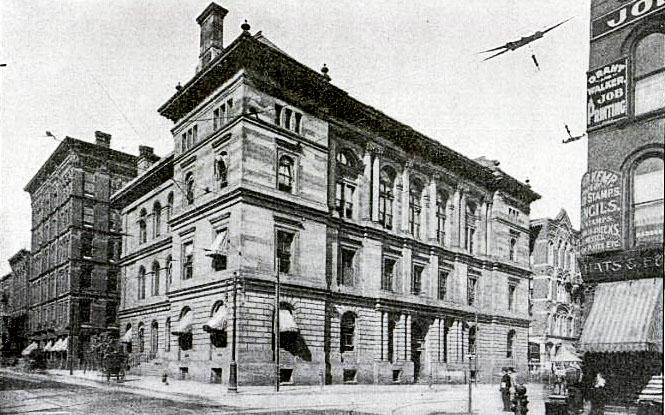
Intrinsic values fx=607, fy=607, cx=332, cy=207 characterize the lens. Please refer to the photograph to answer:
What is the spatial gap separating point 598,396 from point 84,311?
153ft

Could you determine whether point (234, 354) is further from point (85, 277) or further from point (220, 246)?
point (85, 277)

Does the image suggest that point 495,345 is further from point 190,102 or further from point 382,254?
point 190,102

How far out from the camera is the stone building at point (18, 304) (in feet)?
192

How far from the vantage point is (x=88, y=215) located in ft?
163

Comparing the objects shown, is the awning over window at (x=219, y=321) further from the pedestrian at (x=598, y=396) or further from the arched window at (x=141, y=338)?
the pedestrian at (x=598, y=396)

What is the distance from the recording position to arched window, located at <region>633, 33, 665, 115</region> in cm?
1198

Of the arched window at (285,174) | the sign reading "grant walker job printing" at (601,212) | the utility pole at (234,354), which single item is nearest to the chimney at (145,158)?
the arched window at (285,174)

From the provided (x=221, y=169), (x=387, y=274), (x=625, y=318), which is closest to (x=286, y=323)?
(x=221, y=169)

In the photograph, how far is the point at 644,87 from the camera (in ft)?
39.8

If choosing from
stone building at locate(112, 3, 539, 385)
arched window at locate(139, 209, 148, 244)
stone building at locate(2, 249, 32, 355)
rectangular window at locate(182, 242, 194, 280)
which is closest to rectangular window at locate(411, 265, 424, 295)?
stone building at locate(112, 3, 539, 385)

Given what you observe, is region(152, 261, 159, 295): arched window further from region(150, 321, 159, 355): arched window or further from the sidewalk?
the sidewalk

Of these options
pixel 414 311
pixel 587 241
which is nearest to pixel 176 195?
pixel 414 311

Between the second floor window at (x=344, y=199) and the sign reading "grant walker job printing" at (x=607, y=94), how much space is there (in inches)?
816

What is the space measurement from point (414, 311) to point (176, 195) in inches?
622
